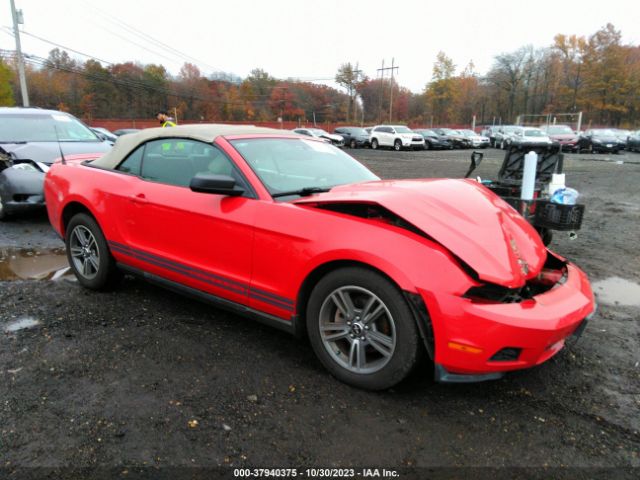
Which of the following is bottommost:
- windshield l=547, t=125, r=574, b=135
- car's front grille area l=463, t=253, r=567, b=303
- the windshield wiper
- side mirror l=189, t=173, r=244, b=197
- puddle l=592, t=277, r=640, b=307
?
puddle l=592, t=277, r=640, b=307

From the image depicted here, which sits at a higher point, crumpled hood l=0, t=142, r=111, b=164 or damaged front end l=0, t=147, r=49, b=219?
crumpled hood l=0, t=142, r=111, b=164

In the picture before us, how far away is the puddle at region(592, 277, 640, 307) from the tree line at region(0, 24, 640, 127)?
61285mm

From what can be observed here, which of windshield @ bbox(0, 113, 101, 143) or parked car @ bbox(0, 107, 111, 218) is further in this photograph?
windshield @ bbox(0, 113, 101, 143)

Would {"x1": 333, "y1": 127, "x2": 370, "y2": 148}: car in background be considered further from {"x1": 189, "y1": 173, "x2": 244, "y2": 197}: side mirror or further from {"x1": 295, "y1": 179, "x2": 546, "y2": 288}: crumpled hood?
{"x1": 189, "y1": 173, "x2": 244, "y2": 197}: side mirror

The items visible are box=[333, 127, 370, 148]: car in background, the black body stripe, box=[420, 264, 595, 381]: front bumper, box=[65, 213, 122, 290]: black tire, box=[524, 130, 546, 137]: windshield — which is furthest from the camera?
box=[333, 127, 370, 148]: car in background

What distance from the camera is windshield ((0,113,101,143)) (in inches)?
304

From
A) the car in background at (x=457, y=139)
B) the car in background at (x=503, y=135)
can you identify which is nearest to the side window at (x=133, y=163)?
the car in background at (x=503, y=135)

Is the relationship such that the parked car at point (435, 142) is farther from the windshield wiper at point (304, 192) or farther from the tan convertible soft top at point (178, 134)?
the windshield wiper at point (304, 192)

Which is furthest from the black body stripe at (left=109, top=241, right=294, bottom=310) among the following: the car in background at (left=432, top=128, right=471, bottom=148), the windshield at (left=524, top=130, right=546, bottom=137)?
the car in background at (left=432, top=128, right=471, bottom=148)

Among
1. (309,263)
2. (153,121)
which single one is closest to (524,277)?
(309,263)

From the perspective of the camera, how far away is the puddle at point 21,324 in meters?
3.46

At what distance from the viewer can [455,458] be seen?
2154 mm

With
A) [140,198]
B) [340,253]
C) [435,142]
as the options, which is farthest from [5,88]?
[340,253]

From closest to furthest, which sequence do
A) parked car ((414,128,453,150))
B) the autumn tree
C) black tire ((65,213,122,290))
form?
black tire ((65,213,122,290))
parked car ((414,128,453,150))
the autumn tree
